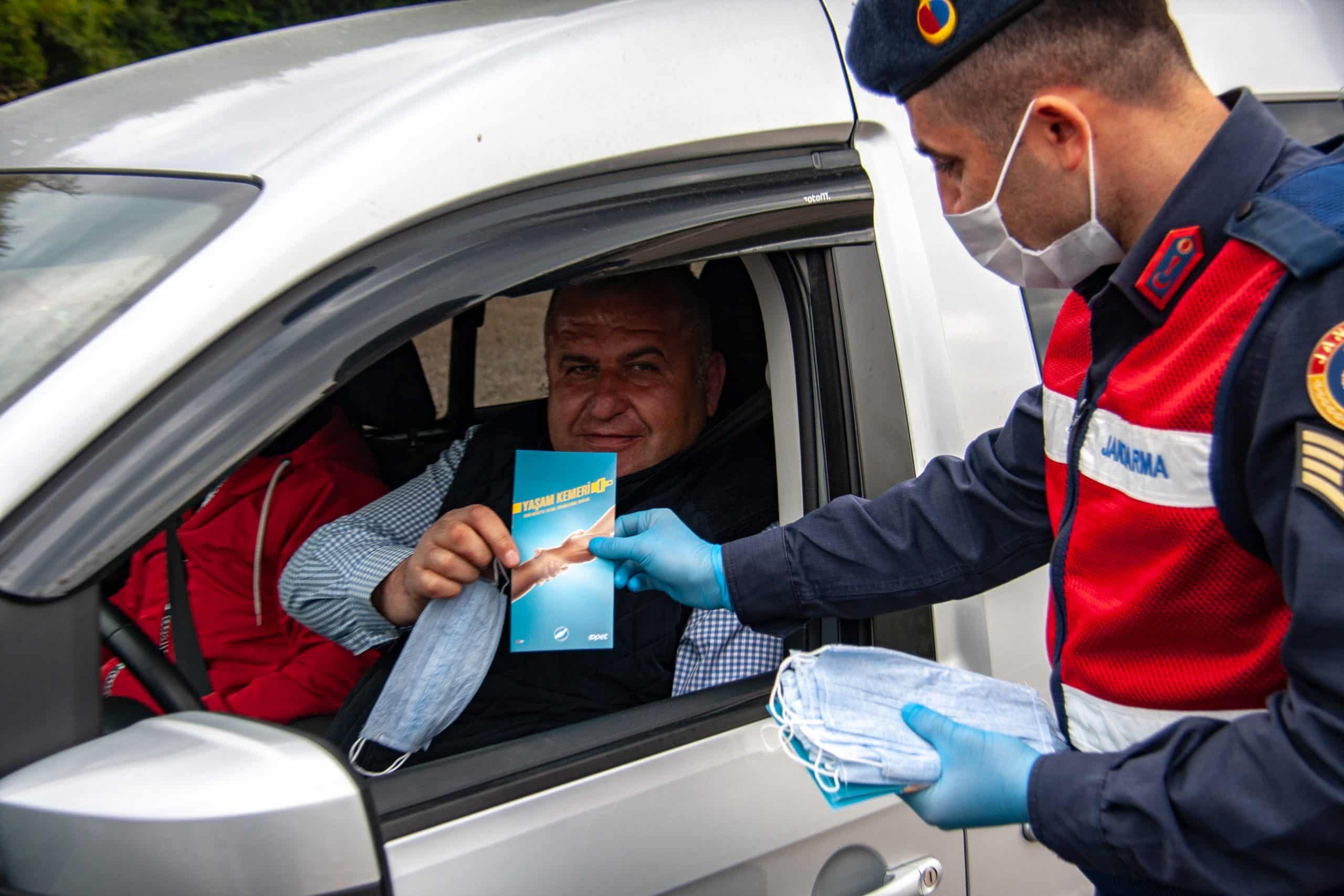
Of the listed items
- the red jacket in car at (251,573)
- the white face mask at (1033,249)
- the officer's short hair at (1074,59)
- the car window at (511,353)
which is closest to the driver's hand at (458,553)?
the red jacket in car at (251,573)

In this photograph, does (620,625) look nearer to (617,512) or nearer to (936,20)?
(617,512)

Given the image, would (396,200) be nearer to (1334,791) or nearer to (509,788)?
(509,788)

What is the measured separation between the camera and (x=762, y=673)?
5.60ft

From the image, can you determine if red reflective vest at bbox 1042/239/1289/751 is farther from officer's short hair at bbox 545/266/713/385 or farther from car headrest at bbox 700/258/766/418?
officer's short hair at bbox 545/266/713/385

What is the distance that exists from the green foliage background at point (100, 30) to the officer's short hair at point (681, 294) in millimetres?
2792


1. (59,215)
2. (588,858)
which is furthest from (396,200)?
(588,858)

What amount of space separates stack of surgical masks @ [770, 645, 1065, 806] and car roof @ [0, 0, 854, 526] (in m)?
0.68

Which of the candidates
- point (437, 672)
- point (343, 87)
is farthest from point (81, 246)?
point (437, 672)

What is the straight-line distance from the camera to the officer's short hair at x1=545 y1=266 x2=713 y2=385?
216 cm

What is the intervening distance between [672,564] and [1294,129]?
1434 millimetres

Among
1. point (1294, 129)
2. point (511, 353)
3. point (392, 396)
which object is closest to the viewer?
point (1294, 129)

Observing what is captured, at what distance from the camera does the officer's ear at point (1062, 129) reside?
3.80 feet

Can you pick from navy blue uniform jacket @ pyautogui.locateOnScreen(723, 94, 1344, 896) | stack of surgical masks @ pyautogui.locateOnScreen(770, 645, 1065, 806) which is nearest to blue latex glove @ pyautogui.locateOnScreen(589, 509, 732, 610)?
stack of surgical masks @ pyautogui.locateOnScreen(770, 645, 1065, 806)

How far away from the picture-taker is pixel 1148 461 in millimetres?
1084
